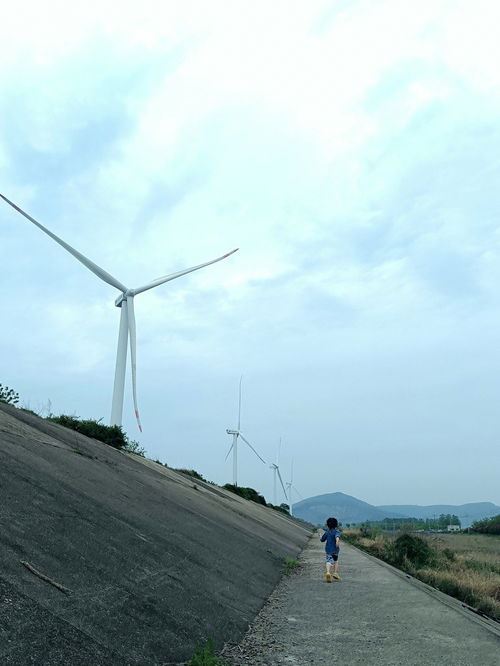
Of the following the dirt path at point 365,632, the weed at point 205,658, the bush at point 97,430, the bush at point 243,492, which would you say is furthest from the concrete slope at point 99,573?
the bush at point 243,492

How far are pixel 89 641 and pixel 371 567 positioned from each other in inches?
676

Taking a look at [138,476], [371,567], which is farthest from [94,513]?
[371,567]

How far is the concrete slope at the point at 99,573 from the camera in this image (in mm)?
6227

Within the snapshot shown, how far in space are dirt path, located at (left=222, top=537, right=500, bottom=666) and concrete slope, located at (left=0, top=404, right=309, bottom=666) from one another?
57cm

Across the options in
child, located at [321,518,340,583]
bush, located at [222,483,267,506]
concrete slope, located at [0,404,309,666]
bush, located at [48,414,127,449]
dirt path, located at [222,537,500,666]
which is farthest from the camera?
bush, located at [222,483,267,506]

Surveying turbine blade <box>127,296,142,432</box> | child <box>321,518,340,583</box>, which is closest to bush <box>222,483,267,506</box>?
turbine blade <box>127,296,142,432</box>

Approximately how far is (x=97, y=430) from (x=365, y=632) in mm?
22229

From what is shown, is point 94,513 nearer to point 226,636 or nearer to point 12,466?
point 12,466

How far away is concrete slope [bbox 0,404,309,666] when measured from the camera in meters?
6.23

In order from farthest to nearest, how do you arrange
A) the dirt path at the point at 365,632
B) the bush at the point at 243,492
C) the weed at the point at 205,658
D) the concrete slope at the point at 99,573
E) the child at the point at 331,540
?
the bush at the point at 243,492
the child at the point at 331,540
the dirt path at the point at 365,632
the weed at the point at 205,658
the concrete slope at the point at 99,573

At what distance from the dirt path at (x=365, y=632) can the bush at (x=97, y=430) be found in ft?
54.1

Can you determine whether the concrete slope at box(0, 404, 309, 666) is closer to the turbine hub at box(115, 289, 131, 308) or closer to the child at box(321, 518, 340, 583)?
the child at box(321, 518, 340, 583)

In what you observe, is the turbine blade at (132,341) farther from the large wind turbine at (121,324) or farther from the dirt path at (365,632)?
the dirt path at (365,632)

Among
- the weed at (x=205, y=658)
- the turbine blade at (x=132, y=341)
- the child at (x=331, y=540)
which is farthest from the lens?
the turbine blade at (x=132, y=341)
